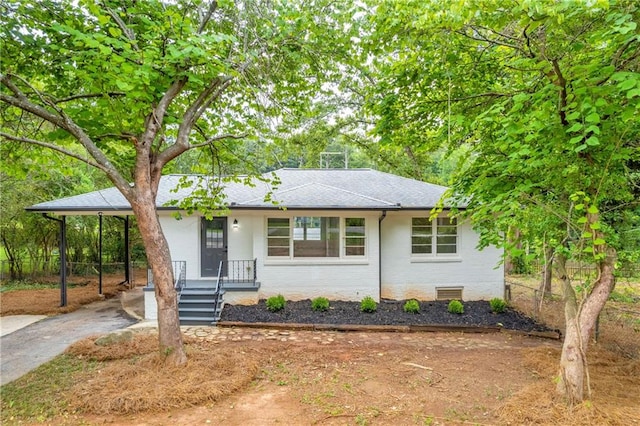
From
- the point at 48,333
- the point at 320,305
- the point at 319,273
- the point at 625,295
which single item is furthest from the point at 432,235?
the point at 48,333

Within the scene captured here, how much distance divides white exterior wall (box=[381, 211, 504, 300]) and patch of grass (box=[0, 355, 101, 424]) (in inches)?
309

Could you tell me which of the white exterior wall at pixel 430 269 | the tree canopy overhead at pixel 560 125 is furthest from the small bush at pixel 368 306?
the tree canopy overhead at pixel 560 125

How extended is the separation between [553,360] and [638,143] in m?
3.71

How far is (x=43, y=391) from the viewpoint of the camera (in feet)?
15.7

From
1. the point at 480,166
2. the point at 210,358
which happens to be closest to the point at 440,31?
the point at 480,166

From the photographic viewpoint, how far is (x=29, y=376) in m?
5.28

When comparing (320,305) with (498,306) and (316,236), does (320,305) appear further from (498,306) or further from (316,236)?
(498,306)

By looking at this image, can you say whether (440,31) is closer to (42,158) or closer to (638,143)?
(638,143)

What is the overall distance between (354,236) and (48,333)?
7.90m

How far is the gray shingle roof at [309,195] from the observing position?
946 cm

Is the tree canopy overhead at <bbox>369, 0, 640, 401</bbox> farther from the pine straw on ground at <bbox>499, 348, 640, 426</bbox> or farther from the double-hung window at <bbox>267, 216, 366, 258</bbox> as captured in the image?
the double-hung window at <bbox>267, 216, 366, 258</bbox>

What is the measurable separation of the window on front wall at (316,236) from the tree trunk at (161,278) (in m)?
5.13

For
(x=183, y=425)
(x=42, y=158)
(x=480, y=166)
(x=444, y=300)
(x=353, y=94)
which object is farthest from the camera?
(x=353, y=94)

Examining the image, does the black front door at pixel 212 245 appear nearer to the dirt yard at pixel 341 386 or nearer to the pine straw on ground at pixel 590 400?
the dirt yard at pixel 341 386
